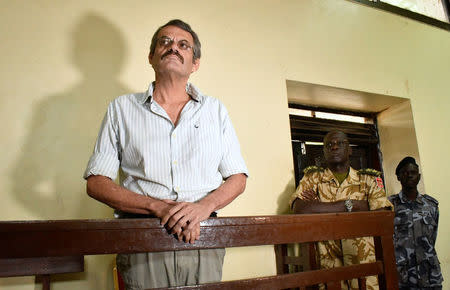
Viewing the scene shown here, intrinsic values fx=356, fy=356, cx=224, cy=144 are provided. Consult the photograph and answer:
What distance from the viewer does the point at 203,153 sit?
1.43 metres

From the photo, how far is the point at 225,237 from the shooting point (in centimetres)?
111

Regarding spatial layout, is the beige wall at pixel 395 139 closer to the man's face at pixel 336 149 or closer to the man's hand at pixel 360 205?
the man's face at pixel 336 149

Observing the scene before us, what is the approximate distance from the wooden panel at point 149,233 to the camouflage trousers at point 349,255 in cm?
122

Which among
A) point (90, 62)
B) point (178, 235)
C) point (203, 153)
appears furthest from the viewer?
point (90, 62)

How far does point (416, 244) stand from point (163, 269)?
263 cm

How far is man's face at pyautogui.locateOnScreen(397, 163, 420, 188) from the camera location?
3.21 meters

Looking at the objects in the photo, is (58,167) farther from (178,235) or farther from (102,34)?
(178,235)

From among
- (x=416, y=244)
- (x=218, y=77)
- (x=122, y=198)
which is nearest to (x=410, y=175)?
(x=416, y=244)

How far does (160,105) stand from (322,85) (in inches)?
76.9

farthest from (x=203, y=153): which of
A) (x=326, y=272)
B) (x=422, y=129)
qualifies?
(x=422, y=129)

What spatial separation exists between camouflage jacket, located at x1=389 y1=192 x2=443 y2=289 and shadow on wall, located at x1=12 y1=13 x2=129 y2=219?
2.46 m

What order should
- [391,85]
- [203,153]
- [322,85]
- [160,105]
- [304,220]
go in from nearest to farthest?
[304,220] → [203,153] → [160,105] → [322,85] → [391,85]

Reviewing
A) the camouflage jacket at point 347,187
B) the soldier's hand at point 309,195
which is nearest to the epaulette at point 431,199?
the camouflage jacket at point 347,187

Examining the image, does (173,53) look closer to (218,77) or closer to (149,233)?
(149,233)
